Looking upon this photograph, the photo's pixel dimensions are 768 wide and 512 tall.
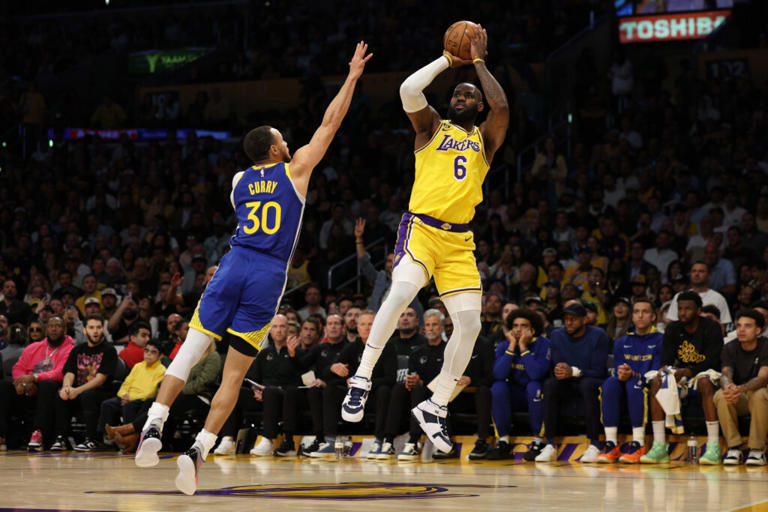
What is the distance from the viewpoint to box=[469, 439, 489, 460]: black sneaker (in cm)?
1095

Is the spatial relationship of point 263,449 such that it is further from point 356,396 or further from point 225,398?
point 225,398

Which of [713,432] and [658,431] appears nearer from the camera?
[713,432]

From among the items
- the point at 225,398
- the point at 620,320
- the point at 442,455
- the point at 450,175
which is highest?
the point at 450,175

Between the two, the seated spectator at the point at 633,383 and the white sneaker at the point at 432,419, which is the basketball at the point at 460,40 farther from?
the seated spectator at the point at 633,383

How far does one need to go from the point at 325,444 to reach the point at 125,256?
19.8ft

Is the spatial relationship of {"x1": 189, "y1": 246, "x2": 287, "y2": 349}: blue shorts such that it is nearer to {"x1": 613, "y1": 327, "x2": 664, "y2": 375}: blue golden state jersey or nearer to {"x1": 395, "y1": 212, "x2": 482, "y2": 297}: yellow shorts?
{"x1": 395, "y1": 212, "x2": 482, "y2": 297}: yellow shorts

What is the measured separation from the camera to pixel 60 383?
1304cm

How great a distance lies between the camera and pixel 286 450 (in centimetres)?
1188

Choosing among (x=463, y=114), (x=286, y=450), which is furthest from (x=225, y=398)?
(x=286, y=450)

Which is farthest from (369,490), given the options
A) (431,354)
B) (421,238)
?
(431,354)

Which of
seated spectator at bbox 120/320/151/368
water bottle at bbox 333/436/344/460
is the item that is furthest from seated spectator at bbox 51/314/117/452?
water bottle at bbox 333/436/344/460

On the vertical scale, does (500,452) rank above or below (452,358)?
below

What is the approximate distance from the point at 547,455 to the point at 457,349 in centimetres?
366

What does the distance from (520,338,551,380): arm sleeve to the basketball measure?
451 centimetres
